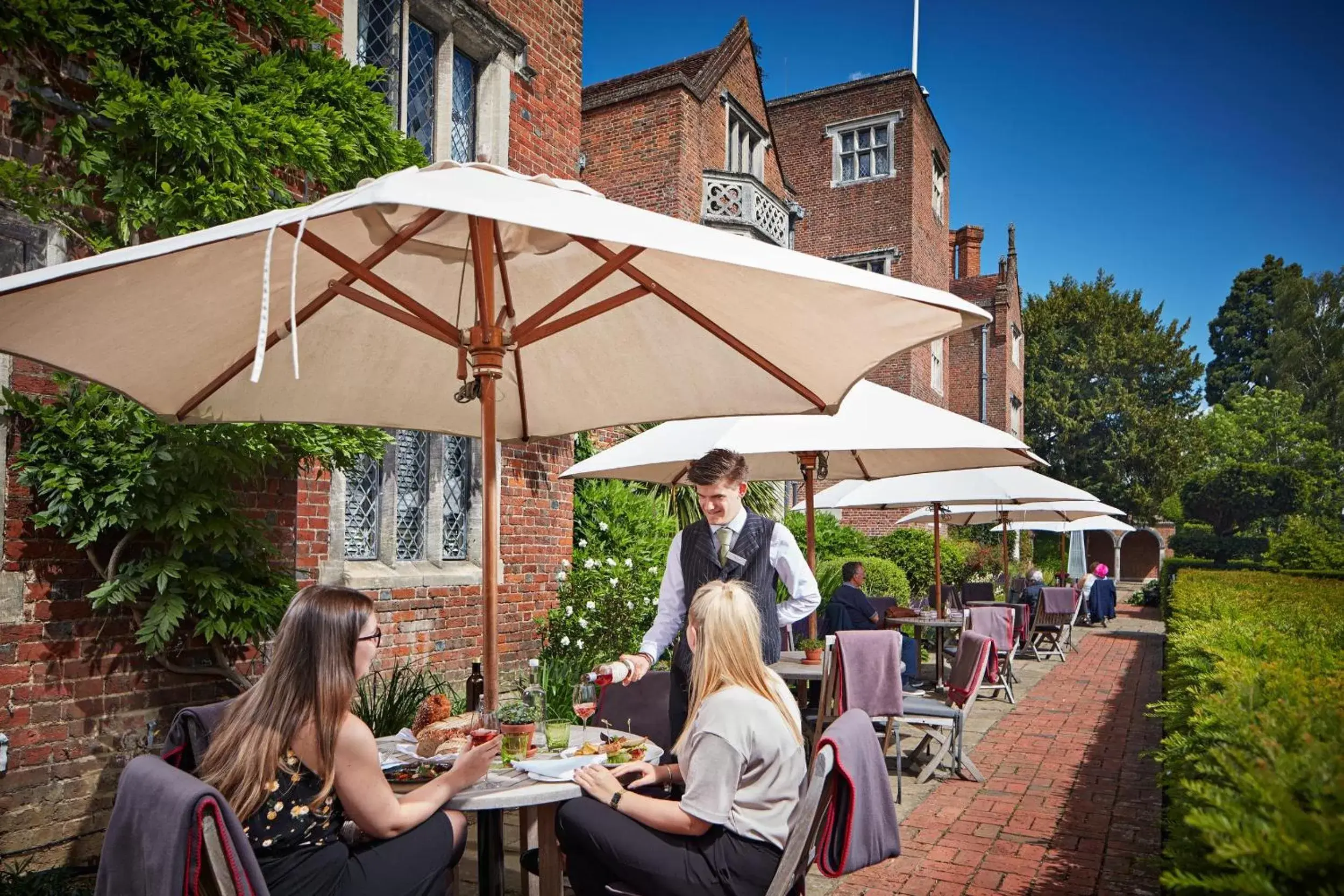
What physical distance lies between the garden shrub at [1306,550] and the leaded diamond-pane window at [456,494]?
18.0 metres

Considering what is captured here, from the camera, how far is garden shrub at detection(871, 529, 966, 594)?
20.7 metres

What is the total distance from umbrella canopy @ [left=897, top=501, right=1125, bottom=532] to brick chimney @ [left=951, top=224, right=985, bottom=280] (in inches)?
522

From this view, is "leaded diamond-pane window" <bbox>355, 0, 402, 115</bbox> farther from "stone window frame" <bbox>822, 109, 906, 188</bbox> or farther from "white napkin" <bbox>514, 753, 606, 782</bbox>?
"stone window frame" <bbox>822, 109, 906, 188</bbox>

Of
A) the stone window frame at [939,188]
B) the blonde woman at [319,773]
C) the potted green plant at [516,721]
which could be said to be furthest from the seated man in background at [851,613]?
the stone window frame at [939,188]

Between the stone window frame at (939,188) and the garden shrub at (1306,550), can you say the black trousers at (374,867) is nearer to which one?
the garden shrub at (1306,550)

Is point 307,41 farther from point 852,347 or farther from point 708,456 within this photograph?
point 852,347

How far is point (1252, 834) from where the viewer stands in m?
1.41

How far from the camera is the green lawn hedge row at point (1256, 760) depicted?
1.38 metres

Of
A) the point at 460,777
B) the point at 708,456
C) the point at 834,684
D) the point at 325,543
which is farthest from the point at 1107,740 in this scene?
the point at 460,777

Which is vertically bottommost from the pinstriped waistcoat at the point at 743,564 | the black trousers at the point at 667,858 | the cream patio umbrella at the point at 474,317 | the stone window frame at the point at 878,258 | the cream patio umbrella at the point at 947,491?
the black trousers at the point at 667,858

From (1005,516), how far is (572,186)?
1416cm

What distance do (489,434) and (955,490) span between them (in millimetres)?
7650

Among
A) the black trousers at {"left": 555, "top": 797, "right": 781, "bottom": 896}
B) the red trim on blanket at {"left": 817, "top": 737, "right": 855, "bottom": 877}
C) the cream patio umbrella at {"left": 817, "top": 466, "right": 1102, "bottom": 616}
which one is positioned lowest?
the black trousers at {"left": 555, "top": 797, "right": 781, "bottom": 896}

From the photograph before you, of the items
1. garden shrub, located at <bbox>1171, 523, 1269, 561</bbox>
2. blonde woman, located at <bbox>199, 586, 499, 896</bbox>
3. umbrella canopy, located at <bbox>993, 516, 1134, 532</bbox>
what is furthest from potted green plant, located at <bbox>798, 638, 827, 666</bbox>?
garden shrub, located at <bbox>1171, 523, 1269, 561</bbox>
